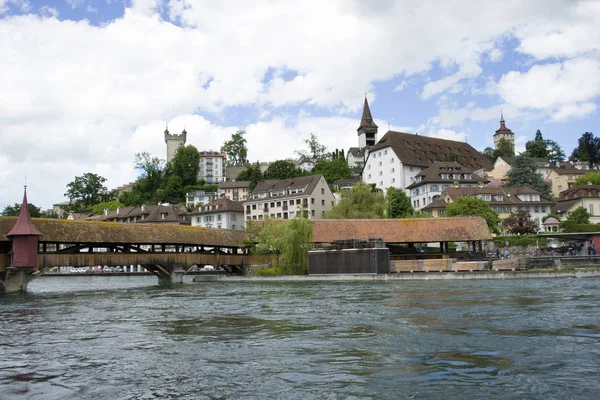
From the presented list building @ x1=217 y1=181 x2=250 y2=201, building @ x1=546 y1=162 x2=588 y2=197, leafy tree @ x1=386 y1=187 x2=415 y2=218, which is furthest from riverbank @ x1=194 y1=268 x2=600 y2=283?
building @ x1=217 y1=181 x2=250 y2=201

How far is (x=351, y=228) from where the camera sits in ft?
149

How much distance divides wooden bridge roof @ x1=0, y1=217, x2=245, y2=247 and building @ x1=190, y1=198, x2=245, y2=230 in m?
33.3

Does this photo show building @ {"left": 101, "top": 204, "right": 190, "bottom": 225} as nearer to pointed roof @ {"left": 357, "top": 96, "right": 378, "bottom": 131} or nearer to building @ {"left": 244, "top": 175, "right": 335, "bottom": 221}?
building @ {"left": 244, "top": 175, "right": 335, "bottom": 221}

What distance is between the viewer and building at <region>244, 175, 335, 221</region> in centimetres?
7394

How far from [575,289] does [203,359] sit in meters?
18.6

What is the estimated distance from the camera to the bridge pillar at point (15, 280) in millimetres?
31219

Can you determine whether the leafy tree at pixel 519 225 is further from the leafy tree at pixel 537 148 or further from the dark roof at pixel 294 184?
the leafy tree at pixel 537 148

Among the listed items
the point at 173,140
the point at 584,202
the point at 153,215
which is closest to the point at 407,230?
the point at 584,202

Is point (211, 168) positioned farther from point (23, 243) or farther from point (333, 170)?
point (23, 243)

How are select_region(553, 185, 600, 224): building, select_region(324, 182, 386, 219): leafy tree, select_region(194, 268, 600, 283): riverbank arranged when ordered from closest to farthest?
select_region(194, 268, 600, 283): riverbank → select_region(324, 182, 386, 219): leafy tree → select_region(553, 185, 600, 224): building

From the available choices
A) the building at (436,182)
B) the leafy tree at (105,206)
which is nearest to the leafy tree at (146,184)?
the leafy tree at (105,206)

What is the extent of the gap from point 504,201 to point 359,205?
21171mm

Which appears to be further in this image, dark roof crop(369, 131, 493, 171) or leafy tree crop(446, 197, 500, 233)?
dark roof crop(369, 131, 493, 171)

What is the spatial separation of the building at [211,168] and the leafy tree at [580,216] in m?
75.1
